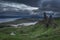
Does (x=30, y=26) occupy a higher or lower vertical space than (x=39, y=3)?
lower

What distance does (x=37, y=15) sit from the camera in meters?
6.24

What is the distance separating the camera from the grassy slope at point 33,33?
598cm

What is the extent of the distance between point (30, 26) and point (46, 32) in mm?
547

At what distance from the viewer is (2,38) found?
5980 millimetres

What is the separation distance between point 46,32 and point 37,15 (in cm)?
62

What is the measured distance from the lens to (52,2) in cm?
629

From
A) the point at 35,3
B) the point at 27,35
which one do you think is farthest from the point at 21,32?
the point at 35,3

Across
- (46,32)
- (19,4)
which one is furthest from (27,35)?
(19,4)

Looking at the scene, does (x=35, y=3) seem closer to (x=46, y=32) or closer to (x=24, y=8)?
(x=24, y=8)

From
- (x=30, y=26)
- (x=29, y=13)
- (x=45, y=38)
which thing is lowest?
(x=45, y=38)

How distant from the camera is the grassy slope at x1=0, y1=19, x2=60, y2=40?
5.98 metres

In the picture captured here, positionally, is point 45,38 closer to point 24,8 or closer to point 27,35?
point 27,35

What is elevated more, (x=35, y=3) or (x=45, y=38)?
(x=35, y=3)

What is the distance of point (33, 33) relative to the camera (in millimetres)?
6062
